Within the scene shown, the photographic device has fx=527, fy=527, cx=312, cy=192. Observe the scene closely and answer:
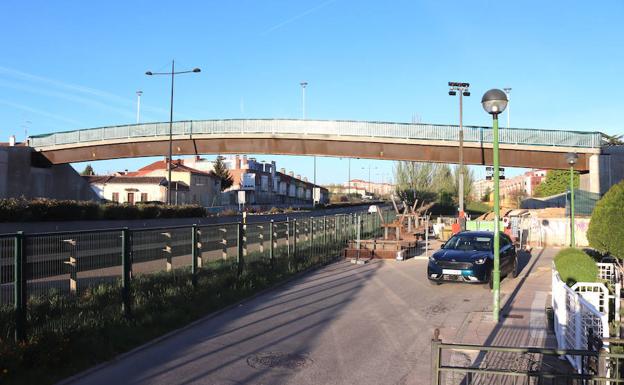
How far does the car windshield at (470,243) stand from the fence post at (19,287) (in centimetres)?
1078

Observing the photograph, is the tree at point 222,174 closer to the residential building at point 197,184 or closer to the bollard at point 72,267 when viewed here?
the residential building at point 197,184

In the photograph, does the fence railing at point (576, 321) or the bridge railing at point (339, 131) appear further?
the bridge railing at point (339, 131)

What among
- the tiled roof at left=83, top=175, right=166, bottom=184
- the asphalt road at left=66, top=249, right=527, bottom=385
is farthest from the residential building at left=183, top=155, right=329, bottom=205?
the asphalt road at left=66, top=249, right=527, bottom=385

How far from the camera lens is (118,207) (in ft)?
97.0

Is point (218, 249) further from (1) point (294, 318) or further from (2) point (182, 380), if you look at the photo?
(2) point (182, 380)

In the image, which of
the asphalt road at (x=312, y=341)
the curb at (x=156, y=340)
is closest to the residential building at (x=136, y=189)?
the curb at (x=156, y=340)

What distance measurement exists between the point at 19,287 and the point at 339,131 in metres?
30.2

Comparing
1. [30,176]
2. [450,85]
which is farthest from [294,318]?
[30,176]

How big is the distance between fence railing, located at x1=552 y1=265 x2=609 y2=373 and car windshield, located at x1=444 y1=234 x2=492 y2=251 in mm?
6443

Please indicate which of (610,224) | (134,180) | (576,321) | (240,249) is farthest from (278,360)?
(134,180)

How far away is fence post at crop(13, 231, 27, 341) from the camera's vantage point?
6504 mm

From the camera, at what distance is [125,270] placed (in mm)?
8523

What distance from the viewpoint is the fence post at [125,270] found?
8.39 m

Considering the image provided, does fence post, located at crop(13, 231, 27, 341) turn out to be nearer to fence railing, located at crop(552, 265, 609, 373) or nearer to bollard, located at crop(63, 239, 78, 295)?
bollard, located at crop(63, 239, 78, 295)
